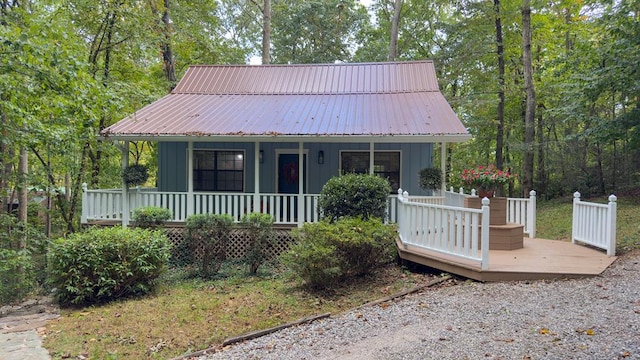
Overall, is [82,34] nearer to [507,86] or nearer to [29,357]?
[29,357]

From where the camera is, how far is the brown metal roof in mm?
8867

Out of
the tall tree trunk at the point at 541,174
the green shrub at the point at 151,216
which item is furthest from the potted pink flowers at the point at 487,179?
the tall tree trunk at the point at 541,174

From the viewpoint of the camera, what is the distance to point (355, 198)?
7.64 metres

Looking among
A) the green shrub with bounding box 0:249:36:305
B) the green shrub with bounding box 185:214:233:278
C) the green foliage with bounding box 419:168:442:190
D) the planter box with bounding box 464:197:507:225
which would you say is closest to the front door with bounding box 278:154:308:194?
the green shrub with bounding box 185:214:233:278

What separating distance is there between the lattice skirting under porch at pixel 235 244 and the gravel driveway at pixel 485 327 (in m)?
3.87

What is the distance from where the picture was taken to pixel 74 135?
7.32m

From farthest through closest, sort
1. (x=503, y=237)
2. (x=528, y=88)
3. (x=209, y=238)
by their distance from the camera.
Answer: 1. (x=528, y=88)
2. (x=209, y=238)
3. (x=503, y=237)

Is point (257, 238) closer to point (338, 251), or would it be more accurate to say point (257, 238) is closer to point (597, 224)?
point (338, 251)

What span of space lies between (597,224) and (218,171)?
8.82 metres

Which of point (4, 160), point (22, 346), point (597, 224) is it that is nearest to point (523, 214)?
point (597, 224)

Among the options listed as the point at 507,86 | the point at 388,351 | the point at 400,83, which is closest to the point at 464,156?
the point at 507,86

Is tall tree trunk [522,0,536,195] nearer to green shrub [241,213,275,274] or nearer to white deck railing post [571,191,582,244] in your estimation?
white deck railing post [571,191,582,244]

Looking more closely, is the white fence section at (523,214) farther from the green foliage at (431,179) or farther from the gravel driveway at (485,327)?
the gravel driveway at (485,327)

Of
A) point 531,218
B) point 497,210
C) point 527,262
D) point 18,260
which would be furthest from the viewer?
point 531,218
